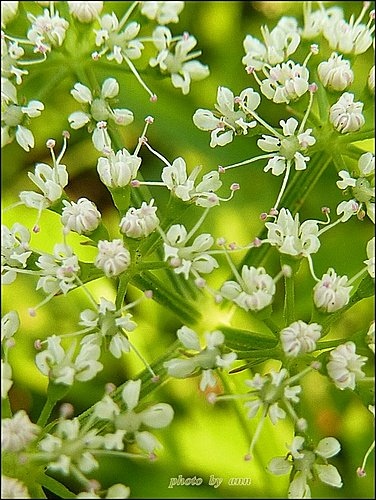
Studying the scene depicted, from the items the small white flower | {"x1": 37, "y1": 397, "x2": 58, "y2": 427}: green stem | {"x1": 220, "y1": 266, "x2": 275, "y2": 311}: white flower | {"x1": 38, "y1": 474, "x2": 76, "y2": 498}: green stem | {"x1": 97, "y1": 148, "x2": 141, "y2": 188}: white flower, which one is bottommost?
{"x1": 38, "y1": 474, "x2": 76, "y2": 498}: green stem

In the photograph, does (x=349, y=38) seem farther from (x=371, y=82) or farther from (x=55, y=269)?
(x=55, y=269)

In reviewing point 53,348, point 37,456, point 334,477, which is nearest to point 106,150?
point 53,348

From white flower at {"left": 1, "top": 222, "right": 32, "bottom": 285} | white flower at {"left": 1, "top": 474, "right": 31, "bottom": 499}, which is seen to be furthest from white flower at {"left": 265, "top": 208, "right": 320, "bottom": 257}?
white flower at {"left": 1, "top": 474, "right": 31, "bottom": 499}

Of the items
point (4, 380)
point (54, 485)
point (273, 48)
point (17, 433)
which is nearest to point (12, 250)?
point (4, 380)

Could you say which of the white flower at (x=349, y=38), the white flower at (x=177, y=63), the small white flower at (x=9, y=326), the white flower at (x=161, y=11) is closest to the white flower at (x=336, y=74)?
the white flower at (x=349, y=38)

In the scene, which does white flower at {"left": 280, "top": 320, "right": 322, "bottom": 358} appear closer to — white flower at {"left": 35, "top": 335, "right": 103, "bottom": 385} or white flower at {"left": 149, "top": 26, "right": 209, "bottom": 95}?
white flower at {"left": 35, "top": 335, "right": 103, "bottom": 385}

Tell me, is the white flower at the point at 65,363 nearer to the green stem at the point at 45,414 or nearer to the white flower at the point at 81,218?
the green stem at the point at 45,414

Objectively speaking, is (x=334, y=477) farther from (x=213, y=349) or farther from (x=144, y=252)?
(x=144, y=252)
